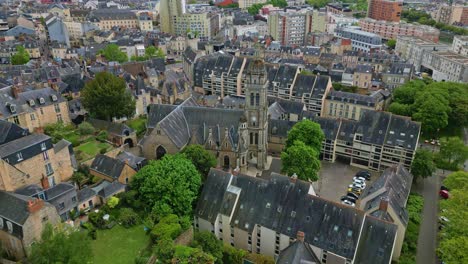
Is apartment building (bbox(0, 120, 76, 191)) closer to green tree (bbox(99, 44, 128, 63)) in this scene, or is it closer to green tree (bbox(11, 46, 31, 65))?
green tree (bbox(99, 44, 128, 63))

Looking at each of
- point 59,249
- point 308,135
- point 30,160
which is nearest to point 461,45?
point 308,135

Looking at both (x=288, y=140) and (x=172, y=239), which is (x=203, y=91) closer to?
(x=288, y=140)

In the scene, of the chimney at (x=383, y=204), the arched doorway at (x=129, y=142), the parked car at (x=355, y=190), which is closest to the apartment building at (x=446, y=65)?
the parked car at (x=355, y=190)

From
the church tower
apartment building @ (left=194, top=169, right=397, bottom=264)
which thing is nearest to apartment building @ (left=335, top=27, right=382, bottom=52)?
the church tower

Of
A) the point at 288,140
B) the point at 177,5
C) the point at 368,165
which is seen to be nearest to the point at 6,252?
the point at 288,140

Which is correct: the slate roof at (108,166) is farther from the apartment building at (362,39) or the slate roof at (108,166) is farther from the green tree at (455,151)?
the apartment building at (362,39)

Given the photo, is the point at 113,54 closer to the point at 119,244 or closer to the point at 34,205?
the point at 119,244
